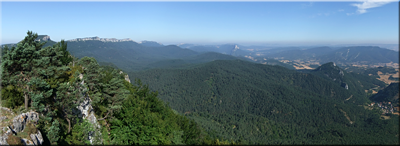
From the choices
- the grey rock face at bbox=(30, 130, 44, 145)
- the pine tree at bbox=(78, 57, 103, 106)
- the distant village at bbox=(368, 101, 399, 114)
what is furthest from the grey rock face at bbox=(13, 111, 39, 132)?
the distant village at bbox=(368, 101, 399, 114)

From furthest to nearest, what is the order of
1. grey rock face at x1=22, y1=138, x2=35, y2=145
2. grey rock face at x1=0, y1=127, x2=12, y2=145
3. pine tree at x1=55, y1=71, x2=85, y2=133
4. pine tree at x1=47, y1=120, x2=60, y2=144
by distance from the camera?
pine tree at x1=55, y1=71, x2=85, y2=133 → pine tree at x1=47, y1=120, x2=60, y2=144 → grey rock face at x1=22, y1=138, x2=35, y2=145 → grey rock face at x1=0, y1=127, x2=12, y2=145

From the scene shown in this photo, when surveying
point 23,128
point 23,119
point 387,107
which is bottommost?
point 387,107

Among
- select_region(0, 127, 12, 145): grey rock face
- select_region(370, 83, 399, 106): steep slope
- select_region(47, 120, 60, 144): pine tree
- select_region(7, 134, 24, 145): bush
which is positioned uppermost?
select_region(0, 127, 12, 145): grey rock face

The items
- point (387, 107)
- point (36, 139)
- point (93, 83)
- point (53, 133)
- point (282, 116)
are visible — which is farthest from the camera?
point (387, 107)

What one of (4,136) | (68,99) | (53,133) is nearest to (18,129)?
(4,136)

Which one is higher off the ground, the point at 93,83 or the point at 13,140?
the point at 93,83

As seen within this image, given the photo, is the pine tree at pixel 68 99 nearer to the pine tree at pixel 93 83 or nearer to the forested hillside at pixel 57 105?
the forested hillside at pixel 57 105

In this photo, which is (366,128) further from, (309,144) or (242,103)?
(242,103)

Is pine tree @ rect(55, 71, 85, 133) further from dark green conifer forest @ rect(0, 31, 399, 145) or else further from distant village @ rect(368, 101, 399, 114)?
distant village @ rect(368, 101, 399, 114)

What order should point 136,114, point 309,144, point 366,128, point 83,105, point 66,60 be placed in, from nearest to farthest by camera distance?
point 83,105
point 136,114
point 66,60
point 309,144
point 366,128

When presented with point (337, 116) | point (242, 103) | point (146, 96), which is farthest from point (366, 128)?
point (146, 96)

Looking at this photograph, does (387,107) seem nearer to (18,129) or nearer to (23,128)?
(23,128)
